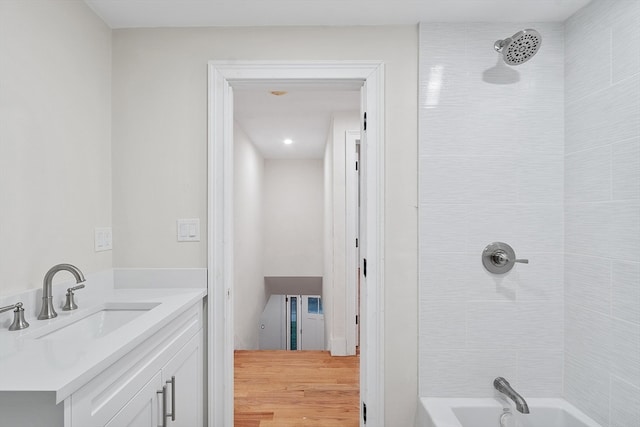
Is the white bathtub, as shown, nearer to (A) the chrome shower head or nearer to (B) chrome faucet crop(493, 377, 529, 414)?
(B) chrome faucet crop(493, 377, 529, 414)

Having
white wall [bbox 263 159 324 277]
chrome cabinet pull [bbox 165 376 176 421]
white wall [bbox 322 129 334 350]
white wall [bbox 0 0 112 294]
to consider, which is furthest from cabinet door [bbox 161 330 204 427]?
white wall [bbox 263 159 324 277]

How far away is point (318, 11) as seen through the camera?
1729mm

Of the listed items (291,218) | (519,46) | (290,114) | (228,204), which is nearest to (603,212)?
(519,46)

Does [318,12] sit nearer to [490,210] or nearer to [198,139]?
[198,139]

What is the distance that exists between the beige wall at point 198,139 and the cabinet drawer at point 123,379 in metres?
0.51

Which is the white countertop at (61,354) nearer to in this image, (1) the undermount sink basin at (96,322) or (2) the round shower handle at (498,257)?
(1) the undermount sink basin at (96,322)

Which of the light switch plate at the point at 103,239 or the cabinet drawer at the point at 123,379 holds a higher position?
the light switch plate at the point at 103,239

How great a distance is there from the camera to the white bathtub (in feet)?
5.76

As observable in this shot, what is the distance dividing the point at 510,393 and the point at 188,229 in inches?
71.0

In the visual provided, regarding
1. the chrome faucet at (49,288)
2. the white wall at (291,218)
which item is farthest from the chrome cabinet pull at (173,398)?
the white wall at (291,218)

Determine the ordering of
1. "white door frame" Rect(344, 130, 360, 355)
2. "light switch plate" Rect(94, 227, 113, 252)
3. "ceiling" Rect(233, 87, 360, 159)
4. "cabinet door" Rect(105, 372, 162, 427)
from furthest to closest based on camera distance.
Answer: "white door frame" Rect(344, 130, 360, 355), "ceiling" Rect(233, 87, 360, 159), "light switch plate" Rect(94, 227, 113, 252), "cabinet door" Rect(105, 372, 162, 427)

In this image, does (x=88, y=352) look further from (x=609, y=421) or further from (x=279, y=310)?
(x=279, y=310)

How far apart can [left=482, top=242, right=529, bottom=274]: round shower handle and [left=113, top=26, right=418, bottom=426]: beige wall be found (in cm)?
37

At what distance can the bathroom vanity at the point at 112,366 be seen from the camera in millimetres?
840
